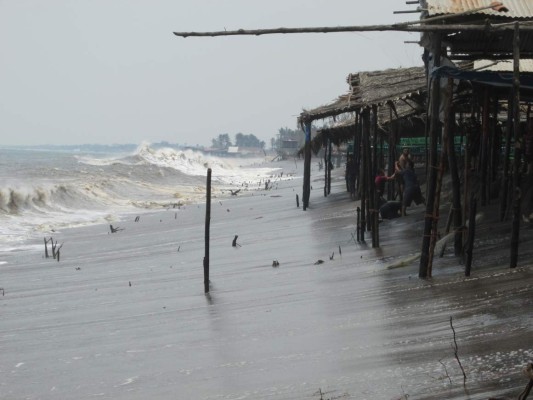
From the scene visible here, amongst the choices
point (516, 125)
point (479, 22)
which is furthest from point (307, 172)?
point (516, 125)

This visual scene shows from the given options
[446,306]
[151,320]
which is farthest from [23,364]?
[446,306]

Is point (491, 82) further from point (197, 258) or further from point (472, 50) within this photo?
point (197, 258)

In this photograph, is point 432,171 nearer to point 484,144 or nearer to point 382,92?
point 484,144

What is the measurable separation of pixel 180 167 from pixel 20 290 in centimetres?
6241

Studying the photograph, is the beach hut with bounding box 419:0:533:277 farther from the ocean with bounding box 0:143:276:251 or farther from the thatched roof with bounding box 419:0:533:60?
the ocean with bounding box 0:143:276:251

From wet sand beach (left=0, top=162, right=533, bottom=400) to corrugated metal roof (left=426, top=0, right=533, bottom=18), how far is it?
2.56 m

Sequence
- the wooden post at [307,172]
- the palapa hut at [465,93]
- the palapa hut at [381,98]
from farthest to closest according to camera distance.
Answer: the wooden post at [307,172] < the palapa hut at [381,98] < the palapa hut at [465,93]

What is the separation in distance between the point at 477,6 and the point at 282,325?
4024mm

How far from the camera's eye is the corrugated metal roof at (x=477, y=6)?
8.99 metres

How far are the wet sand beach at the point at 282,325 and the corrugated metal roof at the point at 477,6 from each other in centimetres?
256

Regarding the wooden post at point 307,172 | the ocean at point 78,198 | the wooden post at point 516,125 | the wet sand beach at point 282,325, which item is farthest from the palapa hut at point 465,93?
the ocean at point 78,198

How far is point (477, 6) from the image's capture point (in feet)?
30.7

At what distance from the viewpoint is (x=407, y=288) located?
29.7 ft

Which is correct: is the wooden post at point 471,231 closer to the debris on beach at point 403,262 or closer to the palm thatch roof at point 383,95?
the debris on beach at point 403,262
